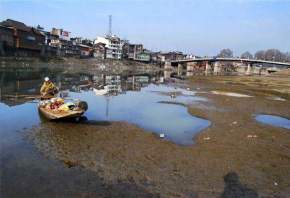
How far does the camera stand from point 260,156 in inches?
599

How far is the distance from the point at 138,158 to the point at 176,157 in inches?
64.6

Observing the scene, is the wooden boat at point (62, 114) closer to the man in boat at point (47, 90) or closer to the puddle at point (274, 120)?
the man in boat at point (47, 90)

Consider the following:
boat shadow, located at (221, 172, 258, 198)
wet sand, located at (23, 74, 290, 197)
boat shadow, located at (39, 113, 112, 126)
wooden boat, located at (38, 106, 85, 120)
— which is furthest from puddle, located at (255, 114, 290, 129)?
wooden boat, located at (38, 106, 85, 120)

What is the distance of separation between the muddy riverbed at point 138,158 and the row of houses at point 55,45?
8188 centimetres

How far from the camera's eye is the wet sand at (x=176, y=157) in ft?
37.6

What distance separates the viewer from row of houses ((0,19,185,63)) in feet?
335

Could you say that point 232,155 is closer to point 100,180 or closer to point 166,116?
point 100,180

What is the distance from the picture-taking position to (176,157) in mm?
14531

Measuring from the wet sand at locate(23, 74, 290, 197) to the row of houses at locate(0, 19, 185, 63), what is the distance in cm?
8329

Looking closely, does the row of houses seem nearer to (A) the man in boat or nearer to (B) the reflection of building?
(B) the reflection of building

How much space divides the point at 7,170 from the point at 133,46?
188 metres

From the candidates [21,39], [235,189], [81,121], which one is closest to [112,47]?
[21,39]

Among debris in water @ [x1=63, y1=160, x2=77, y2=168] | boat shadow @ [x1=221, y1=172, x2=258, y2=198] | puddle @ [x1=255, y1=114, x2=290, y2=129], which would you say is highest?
debris in water @ [x1=63, y1=160, x2=77, y2=168]

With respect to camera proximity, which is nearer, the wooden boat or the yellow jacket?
the wooden boat
